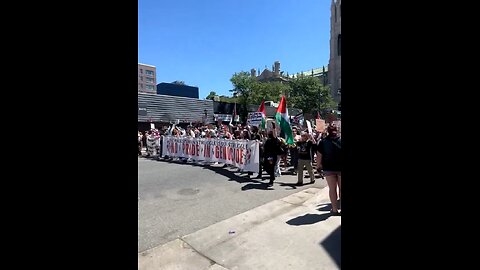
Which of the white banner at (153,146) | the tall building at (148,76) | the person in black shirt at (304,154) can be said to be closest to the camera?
the person in black shirt at (304,154)

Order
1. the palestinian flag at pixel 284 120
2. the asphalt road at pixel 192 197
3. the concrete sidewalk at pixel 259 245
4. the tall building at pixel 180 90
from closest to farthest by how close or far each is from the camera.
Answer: the concrete sidewalk at pixel 259 245
the asphalt road at pixel 192 197
the palestinian flag at pixel 284 120
the tall building at pixel 180 90

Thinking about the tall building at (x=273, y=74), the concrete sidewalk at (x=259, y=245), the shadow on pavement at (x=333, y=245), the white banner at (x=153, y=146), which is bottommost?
the concrete sidewalk at (x=259, y=245)

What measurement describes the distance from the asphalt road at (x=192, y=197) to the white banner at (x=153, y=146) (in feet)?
19.9

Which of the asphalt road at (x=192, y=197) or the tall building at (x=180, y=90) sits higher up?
the tall building at (x=180, y=90)

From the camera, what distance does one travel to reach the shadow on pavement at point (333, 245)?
3.92 meters

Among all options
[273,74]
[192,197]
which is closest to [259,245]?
[192,197]

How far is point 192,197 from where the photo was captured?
7523 mm

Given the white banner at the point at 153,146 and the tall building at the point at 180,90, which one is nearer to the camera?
the white banner at the point at 153,146

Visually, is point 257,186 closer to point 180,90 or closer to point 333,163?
point 333,163

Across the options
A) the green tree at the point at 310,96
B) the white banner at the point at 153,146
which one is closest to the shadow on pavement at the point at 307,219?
the white banner at the point at 153,146

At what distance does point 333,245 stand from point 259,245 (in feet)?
3.47

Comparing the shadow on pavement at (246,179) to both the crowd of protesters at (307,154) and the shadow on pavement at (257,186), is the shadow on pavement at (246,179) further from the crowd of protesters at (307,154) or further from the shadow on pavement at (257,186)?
the crowd of protesters at (307,154)

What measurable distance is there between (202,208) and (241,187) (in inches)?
89.3
